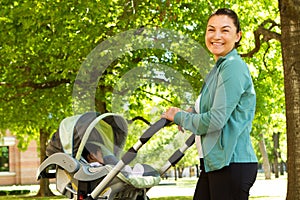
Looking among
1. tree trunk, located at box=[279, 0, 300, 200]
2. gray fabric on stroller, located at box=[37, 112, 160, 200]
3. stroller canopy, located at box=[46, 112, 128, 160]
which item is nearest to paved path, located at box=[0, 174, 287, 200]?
tree trunk, located at box=[279, 0, 300, 200]

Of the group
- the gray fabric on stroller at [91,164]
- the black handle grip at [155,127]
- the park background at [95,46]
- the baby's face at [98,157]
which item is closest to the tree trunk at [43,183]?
the park background at [95,46]

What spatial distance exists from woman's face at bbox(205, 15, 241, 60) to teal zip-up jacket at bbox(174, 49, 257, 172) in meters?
0.08

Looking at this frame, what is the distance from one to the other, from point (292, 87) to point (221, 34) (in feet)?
24.1

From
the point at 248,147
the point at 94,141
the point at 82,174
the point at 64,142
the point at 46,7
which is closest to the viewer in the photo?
the point at 248,147

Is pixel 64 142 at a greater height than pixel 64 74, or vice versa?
pixel 64 74

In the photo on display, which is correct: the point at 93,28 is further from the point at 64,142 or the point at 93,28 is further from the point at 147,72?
the point at 64,142

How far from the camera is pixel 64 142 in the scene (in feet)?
25.4

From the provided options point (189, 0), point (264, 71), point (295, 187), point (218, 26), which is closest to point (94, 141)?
point (295, 187)

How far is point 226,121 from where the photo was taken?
357cm

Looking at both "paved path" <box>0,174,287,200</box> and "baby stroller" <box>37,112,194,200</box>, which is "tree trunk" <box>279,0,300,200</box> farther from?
"paved path" <box>0,174,287,200</box>

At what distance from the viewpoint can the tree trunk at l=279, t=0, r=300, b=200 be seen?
10688mm

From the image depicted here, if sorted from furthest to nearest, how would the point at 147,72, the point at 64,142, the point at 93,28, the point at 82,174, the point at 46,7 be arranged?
1. the point at 147,72
2. the point at 93,28
3. the point at 46,7
4. the point at 64,142
5. the point at 82,174

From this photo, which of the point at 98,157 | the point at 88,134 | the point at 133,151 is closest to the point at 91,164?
the point at 88,134

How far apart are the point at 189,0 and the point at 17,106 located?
22.8 feet
